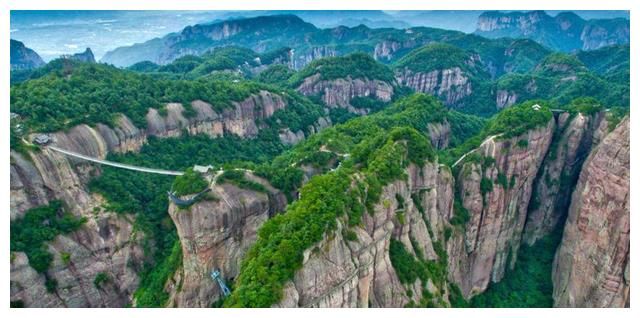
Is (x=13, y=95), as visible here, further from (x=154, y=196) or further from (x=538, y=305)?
(x=538, y=305)

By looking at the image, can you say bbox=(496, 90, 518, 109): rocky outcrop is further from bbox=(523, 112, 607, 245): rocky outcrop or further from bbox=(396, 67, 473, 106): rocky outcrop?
bbox=(523, 112, 607, 245): rocky outcrop

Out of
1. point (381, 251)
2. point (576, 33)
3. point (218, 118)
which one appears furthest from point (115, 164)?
point (576, 33)

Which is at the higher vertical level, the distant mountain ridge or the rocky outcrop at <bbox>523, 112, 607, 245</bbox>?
the distant mountain ridge

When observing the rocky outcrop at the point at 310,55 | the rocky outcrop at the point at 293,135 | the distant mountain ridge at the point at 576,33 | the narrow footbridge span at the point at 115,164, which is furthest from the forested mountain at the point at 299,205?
the distant mountain ridge at the point at 576,33

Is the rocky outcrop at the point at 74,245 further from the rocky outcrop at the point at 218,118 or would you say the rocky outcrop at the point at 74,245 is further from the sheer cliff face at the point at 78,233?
the rocky outcrop at the point at 218,118

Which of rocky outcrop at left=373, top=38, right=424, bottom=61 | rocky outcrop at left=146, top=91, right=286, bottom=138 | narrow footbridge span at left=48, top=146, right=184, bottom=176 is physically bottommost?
narrow footbridge span at left=48, top=146, right=184, bottom=176

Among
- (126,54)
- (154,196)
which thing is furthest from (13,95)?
(126,54)

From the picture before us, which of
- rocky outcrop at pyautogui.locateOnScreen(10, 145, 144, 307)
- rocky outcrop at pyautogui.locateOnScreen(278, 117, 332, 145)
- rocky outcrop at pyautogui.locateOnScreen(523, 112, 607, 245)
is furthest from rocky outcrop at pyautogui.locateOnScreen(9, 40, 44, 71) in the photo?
rocky outcrop at pyautogui.locateOnScreen(523, 112, 607, 245)
